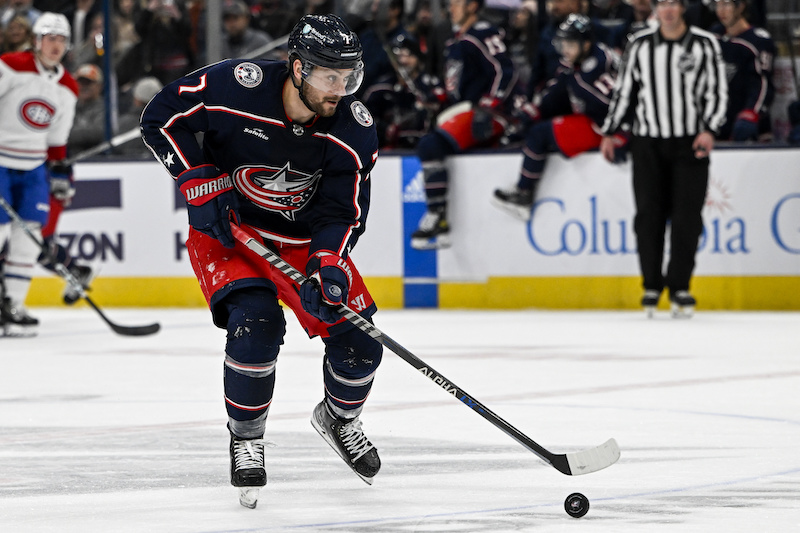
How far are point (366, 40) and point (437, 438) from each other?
5.14 meters

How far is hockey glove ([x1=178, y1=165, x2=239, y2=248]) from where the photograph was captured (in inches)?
113

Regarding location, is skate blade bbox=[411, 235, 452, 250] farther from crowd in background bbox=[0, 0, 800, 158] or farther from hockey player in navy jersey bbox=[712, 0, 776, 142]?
hockey player in navy jersey bbox=[712, 0, 776, 142]

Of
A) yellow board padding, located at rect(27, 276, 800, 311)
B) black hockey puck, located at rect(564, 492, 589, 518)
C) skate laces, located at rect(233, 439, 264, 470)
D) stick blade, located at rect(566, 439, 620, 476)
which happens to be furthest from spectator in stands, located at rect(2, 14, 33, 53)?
black hockey puck, located at rect(564, 492, 589, 518)

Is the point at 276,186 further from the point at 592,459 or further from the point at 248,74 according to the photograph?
the point at 592,459

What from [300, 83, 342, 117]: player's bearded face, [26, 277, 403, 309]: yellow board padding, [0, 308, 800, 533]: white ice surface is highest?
[300, 83, 342, 117]: player's bearded face

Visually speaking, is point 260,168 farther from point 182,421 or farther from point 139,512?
point 182,421

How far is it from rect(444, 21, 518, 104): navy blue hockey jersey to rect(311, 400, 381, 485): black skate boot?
16.5ft

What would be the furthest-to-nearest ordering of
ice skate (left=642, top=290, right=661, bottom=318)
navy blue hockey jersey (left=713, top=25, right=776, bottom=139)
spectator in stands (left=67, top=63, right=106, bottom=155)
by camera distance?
spectator in stands (left=67, top=63, right=106, bottom=155) → navy blue hockey jersey (left=713, top=25, right=776, bottom=139) → ice skate (left=642, top=290, right=661, bottom=318)

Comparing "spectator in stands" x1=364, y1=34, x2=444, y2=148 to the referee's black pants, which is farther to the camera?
"spectator in stands" x1=364, y1=34, x2=444, y2=148

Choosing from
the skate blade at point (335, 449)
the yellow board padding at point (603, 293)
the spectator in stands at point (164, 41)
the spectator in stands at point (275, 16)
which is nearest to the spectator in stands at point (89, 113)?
the spectator in stands at point (164, 41)

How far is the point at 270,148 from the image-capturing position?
2.94 meters

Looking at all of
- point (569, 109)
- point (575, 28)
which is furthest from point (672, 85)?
point (569, 109)

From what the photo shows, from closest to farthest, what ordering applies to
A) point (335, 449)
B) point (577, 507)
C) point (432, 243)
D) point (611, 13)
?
point (577, 507)
point (335, 449)
point (432, 243)
point (611, 13)

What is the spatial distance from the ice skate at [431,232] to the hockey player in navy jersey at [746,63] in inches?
65.5
